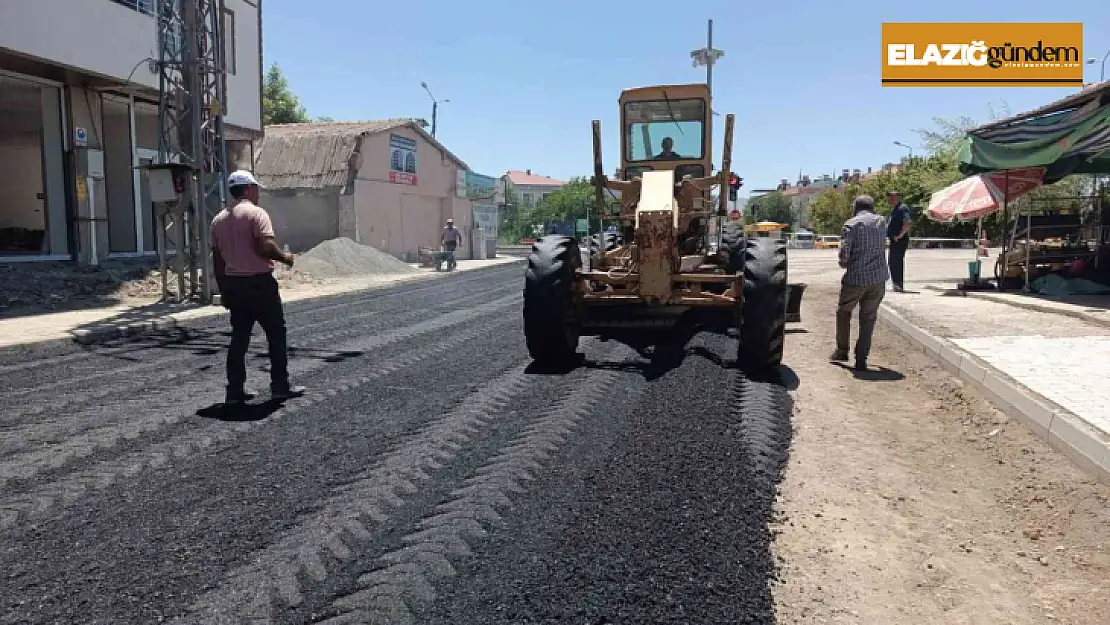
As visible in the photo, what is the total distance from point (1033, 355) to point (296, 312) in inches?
403

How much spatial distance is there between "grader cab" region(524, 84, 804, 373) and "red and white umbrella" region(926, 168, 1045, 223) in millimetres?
6236

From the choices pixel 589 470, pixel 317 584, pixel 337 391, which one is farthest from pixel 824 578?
pixel 337 391

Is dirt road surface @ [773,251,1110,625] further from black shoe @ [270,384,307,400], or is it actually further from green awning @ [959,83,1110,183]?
green awning @ [959,83,1110,183]

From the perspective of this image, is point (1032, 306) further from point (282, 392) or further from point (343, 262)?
point (343, 262)

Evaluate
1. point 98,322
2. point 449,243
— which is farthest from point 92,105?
point 449,243

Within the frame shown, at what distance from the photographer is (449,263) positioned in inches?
1000

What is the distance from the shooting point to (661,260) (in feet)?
22.7

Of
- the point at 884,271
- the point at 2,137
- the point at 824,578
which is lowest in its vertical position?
the point at 824,578

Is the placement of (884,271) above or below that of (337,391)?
above

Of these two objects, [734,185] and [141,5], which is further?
[141,5]

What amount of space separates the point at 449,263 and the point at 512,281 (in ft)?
21.0

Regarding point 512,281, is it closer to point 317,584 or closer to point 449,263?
point 449,263

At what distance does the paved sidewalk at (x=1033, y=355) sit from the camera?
16.3 feet

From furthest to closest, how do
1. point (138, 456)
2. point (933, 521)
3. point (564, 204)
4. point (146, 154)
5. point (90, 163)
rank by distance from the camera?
point (564, 204) < point (146, 154) < point (90, 163) < point (138, 456) < point (933, 521)
